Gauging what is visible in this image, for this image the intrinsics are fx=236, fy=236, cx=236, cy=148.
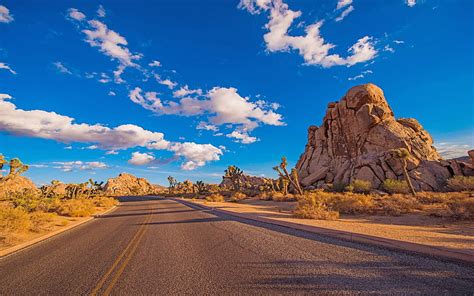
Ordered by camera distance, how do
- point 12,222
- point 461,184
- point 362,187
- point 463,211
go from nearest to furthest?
point 463,211 < point 12,222 < point 461,184 < point 362,187

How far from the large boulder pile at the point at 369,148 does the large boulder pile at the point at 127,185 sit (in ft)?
307

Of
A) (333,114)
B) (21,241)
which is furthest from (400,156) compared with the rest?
(21,241)

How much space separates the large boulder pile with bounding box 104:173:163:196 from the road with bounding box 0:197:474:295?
374ft

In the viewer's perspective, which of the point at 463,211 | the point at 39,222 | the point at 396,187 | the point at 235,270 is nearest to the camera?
the point at 235,270

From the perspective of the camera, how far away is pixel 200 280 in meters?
4.48

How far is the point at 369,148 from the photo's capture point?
37.1 m

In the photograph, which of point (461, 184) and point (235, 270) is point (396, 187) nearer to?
point (461, 184)

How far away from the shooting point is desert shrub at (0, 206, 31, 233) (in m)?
11.2

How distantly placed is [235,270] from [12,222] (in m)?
13.2

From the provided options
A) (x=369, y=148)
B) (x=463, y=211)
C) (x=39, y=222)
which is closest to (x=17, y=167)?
(x=39, y=222)

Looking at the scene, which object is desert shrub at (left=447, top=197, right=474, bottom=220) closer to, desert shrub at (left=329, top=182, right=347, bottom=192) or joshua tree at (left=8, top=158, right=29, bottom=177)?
desert shrub at (left=329, top=182, right=347, bottom=192)

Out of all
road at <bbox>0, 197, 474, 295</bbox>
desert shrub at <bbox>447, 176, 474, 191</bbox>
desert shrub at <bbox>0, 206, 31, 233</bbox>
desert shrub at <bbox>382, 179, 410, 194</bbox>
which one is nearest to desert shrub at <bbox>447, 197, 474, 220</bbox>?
road at <bbox>0, 197, 474, 295</bbox>

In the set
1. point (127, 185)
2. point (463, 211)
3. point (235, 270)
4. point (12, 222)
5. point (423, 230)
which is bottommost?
point (235, 270)

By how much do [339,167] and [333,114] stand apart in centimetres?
1105
